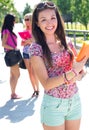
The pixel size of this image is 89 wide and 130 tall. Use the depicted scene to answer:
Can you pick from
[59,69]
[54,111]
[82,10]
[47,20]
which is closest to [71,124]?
[54,111]

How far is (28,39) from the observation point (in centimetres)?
676

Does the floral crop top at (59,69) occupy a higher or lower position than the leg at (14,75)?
higher

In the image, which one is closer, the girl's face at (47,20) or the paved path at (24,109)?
the girl's face at (47,20)

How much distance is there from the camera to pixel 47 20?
9.33ft

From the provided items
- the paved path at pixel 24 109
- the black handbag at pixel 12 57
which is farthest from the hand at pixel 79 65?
the black handbag at pixel 12 57

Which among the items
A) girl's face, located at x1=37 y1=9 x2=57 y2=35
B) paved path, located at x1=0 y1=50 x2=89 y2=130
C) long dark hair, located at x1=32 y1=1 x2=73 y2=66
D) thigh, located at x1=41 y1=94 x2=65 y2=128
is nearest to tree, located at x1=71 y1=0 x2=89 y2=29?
paved path, located at x1=0 y1=50 x2=89 y2=130

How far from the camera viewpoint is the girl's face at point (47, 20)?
2.84 m

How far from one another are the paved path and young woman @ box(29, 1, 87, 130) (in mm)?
2200

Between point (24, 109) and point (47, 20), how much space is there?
3.68 m

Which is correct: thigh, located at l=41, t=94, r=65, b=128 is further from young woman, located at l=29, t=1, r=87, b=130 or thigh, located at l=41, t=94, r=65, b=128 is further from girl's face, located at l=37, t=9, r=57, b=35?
girl's face, located at l=37, t=9, r=57, b=35

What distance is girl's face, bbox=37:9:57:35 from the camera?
9.31 ft

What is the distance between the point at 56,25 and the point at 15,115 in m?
3.34

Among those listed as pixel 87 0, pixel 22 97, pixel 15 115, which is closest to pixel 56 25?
pixel 15 115

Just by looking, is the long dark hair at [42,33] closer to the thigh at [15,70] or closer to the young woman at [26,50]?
the young woman at [26,50]
